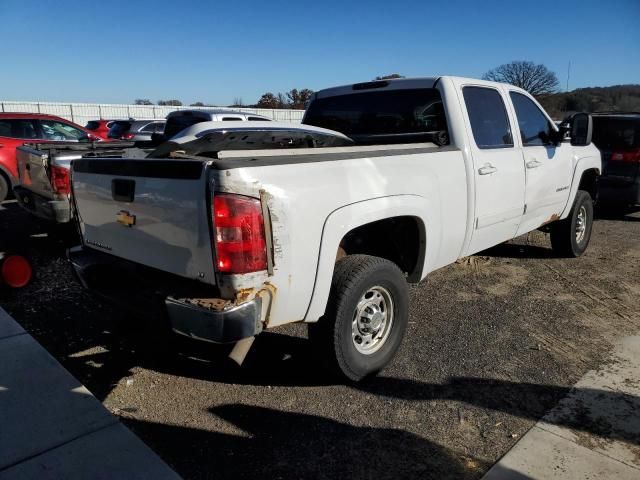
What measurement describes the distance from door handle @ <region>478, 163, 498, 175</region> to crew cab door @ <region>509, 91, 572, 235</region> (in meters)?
0.69

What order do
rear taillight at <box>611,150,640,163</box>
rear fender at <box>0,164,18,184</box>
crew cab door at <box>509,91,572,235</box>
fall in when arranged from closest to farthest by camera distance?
crew cab door at <box>509,91,572,235</box>, rear taillight at <box>611,150,640,163</box>, rear fender at <box>0,164,18,184</box>

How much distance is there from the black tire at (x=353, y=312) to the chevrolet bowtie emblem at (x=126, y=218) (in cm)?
124

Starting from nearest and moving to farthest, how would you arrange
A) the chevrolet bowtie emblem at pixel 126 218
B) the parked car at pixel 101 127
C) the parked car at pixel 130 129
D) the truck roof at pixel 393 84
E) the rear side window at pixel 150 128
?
1. the chevrolet bowtie emblem at pixel 126 218
2. the truck roof at pixel 393 84
3. the parked car at pixel 130 129
4. the rear side window at pixel 150 128
5. the parked car at pixel 101 127

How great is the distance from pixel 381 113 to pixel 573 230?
3.20 metres

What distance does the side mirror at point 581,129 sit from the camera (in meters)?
5.22

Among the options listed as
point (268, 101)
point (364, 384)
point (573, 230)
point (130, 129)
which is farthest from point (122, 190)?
point (268, 101)

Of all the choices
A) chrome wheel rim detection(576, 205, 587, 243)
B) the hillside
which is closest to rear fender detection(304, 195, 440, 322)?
chrome wheel rim detection(576, 205, 587, 243)

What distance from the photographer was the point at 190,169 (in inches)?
98.4

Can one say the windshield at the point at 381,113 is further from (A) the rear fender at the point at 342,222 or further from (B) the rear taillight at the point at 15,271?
(B) the rear taillight at the point at 15,271

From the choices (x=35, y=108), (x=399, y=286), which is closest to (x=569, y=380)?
(x=399, y=286)

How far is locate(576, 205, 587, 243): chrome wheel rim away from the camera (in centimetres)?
639

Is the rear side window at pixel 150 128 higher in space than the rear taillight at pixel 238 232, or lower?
higher

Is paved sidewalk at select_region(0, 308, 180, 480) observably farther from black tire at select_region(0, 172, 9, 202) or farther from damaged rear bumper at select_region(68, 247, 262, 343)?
black tire at select_region(0, 172, 9, 202)

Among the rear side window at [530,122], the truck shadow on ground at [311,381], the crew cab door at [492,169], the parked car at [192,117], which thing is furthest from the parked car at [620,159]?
the truck shadow on ground at [311,381]
